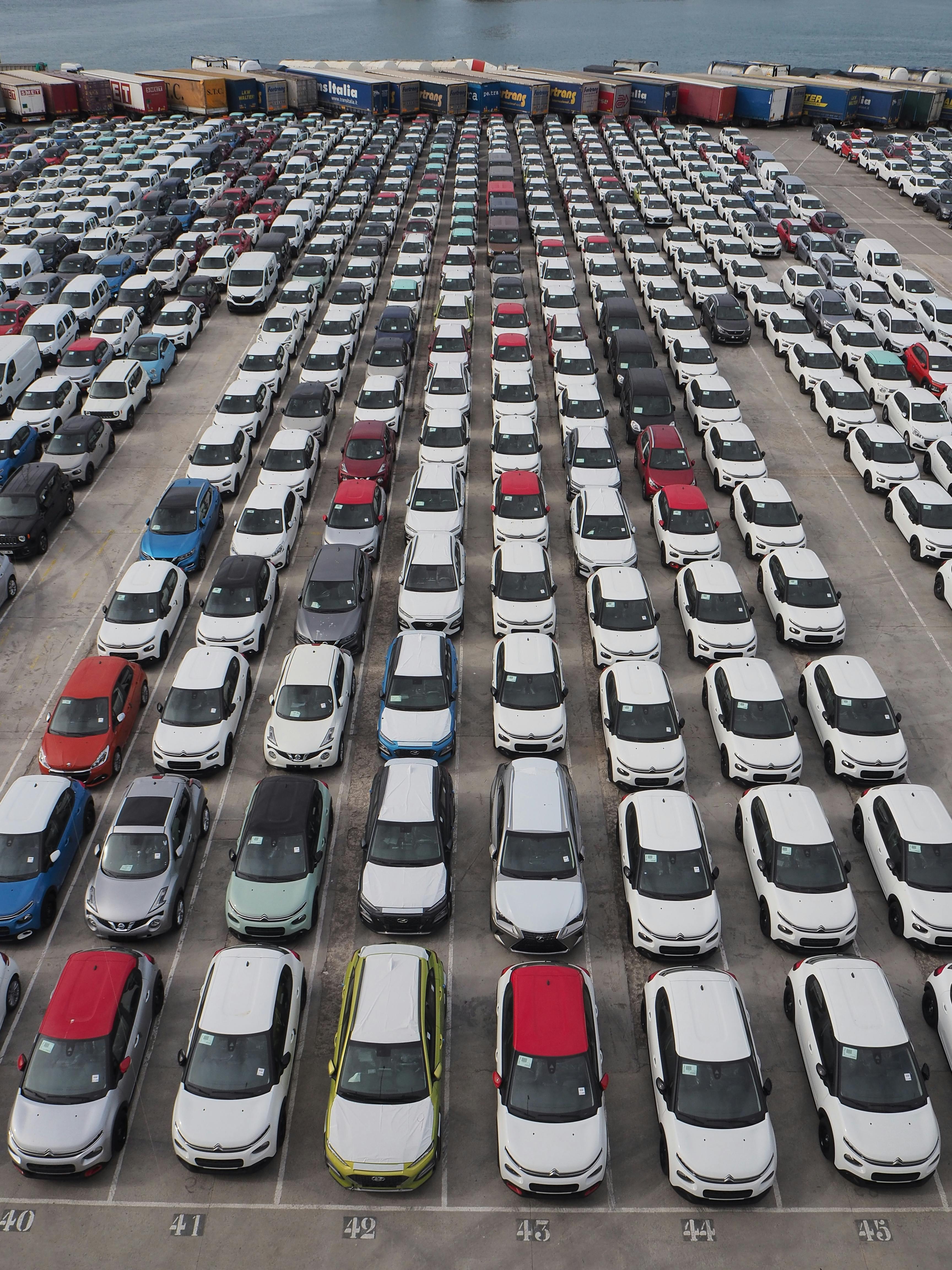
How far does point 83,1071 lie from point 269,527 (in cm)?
1282

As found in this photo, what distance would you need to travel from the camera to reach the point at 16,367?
94.7ft

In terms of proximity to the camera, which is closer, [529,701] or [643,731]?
[643,731]

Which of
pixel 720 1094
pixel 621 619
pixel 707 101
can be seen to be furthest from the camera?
pixel 707 101

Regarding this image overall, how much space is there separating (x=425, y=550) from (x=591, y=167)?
4255 centimetres

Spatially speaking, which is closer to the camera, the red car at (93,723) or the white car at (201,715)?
the red car at (93,723)

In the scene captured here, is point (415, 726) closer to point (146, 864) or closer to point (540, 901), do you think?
point (540, 901)

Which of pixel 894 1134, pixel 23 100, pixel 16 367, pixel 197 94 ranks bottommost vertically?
pixel 894 1134

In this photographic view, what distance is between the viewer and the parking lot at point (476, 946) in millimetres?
10445

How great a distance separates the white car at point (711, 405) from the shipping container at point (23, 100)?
62.6 meters

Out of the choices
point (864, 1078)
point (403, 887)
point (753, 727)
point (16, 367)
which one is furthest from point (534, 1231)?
point (16, 367)

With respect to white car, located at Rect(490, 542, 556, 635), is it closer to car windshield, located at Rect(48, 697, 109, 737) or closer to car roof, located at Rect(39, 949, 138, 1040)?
car windshield, located at Rect(48, 697, 109, 737)

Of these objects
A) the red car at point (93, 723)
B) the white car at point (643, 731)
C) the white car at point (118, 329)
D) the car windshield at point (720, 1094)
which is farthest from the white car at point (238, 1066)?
the white car at point (118, 329)

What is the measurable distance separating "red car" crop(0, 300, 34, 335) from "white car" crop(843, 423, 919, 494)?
2644cm

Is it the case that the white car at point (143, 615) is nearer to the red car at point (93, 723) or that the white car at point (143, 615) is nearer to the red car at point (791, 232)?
the red car at point (93, 723)
